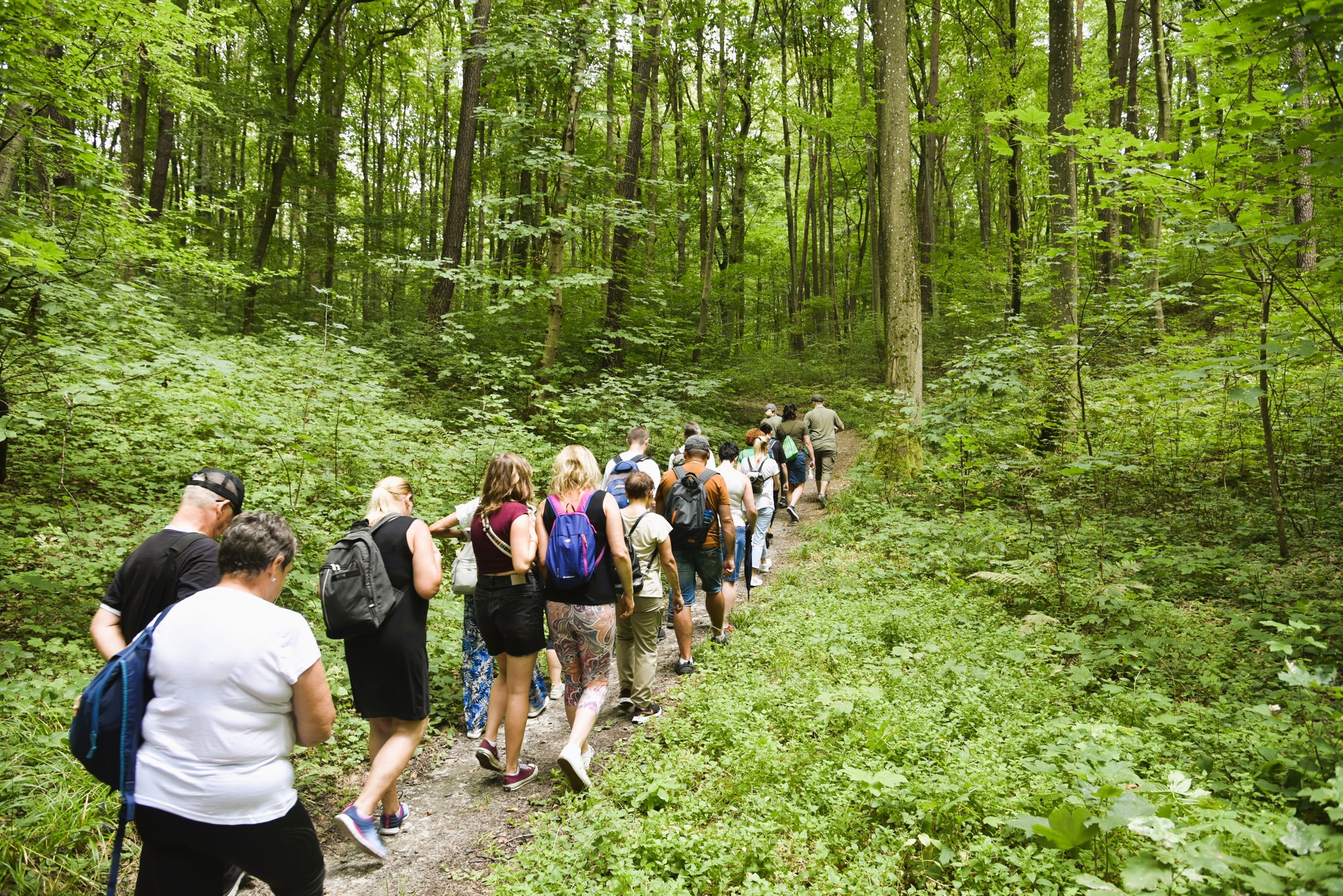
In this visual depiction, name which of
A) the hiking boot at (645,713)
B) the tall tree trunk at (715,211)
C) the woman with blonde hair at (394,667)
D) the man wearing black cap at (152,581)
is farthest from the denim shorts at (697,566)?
the tall tree trunk at (715,211)

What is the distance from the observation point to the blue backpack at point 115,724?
6.87ft

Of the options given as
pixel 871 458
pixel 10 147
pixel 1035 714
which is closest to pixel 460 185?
pixel 10 147

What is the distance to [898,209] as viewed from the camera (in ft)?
32.7

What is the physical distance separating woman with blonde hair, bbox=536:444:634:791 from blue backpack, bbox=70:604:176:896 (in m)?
2.29

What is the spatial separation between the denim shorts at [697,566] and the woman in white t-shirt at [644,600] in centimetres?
76

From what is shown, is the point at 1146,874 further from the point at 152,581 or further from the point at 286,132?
the point at 286,132

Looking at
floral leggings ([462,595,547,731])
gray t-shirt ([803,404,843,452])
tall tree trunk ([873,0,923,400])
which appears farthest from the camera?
gray t-shirt ([803,404,843,452])

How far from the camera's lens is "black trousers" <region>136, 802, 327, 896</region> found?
7.13 ft

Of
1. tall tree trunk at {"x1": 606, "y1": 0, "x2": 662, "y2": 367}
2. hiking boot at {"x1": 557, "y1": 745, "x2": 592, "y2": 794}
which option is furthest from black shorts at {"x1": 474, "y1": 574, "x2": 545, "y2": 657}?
tall tree trunk at {"x1": 606, "y1": 0, "x2": 662, "y2": 367}

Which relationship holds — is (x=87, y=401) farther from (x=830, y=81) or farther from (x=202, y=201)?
(x=830, y=81)

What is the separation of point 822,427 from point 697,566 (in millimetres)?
6335

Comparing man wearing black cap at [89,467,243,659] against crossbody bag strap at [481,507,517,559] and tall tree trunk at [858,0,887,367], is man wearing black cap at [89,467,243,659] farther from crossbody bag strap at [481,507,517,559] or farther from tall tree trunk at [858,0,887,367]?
A: tall tree trunk at [858,0,887,367]

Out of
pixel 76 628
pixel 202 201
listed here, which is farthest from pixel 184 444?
pixel 202 201

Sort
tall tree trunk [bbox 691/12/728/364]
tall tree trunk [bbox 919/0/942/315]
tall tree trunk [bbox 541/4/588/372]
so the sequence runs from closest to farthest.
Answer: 1. tall tree trunk [bbox 541/4/588/372]
2. tall tree trunk [bbox 919/0/942/315]
3. tall tree trunk [bbox 691/12/728/364]
